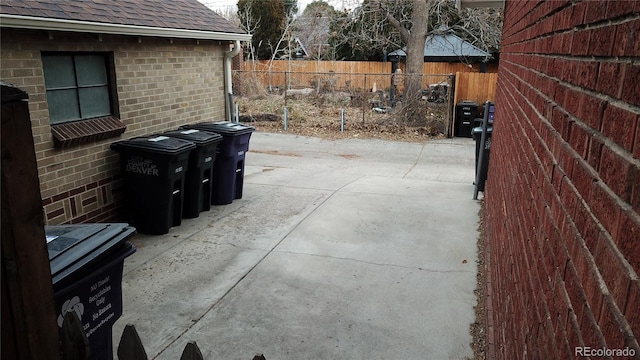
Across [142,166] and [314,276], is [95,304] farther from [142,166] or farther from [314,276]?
[142,166]

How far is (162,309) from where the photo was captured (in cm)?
472

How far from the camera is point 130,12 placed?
7.30 m

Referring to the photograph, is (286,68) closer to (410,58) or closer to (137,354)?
(410,58)

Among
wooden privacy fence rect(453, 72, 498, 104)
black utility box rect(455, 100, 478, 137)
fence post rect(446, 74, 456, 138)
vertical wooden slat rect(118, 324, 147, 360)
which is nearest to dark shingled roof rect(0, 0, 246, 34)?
vertical wooden slat rect(118, 324, 147, 360)

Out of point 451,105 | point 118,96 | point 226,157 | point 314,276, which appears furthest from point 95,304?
point 451,105

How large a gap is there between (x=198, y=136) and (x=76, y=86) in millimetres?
1761

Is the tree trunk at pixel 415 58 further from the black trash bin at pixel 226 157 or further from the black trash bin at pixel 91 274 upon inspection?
the black trash bin at pixel 91 274

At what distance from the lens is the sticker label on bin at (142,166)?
21.9 ft

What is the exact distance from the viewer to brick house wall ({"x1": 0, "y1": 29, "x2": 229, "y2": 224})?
222 inches

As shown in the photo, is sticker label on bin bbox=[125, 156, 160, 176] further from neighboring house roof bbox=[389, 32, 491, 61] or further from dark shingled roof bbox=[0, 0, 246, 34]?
neighboring house roof bbox=[389, 32, 491, 61]

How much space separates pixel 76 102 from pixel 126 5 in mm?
1966

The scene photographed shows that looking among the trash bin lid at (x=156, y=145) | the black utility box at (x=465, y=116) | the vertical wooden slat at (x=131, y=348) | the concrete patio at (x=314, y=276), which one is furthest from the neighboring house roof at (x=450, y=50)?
the vertical wooden slat at (x=131, y=348)

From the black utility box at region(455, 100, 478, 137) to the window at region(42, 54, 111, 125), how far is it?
42.2 ft

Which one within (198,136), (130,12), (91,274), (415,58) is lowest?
(91,274)
